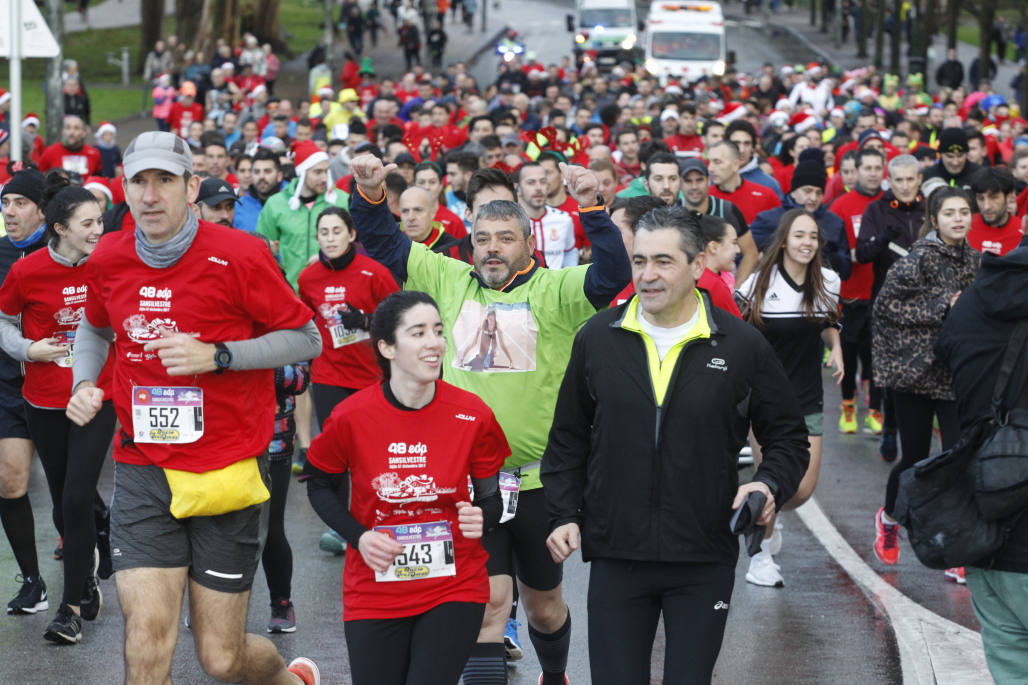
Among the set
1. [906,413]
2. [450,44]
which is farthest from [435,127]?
[450,44]

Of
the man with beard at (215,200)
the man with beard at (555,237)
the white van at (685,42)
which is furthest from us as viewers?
the white van at (685,42)

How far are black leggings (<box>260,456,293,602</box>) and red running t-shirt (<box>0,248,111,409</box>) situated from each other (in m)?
0.90

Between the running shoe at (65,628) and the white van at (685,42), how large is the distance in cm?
3640

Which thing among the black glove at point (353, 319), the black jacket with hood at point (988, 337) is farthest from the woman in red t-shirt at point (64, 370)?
the black jacket with hood at point (988, 337)

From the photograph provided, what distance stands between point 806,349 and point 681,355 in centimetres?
388

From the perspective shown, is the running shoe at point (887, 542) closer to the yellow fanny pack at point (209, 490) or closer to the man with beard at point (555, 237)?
the man with beard at point (555, 237)

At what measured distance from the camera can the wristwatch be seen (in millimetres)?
5281

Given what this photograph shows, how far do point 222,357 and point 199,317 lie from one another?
0.18m

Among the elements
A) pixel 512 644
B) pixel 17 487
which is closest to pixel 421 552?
pixel 512 644

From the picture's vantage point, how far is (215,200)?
370 inches

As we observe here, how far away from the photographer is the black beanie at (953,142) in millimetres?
14258

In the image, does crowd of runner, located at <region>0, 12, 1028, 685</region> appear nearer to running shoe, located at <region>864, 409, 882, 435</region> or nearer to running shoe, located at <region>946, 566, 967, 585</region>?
running shoe, located at <region>946, 566, 967, 585</region>

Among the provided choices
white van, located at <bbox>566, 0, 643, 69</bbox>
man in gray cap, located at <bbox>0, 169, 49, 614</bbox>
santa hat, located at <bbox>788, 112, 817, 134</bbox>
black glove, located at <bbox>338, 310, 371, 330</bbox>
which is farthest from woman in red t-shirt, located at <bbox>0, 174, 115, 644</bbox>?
white van, located at <bbox>566, 0, 643, 69</bbox>

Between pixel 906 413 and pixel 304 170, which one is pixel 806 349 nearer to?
pixel 906 413
